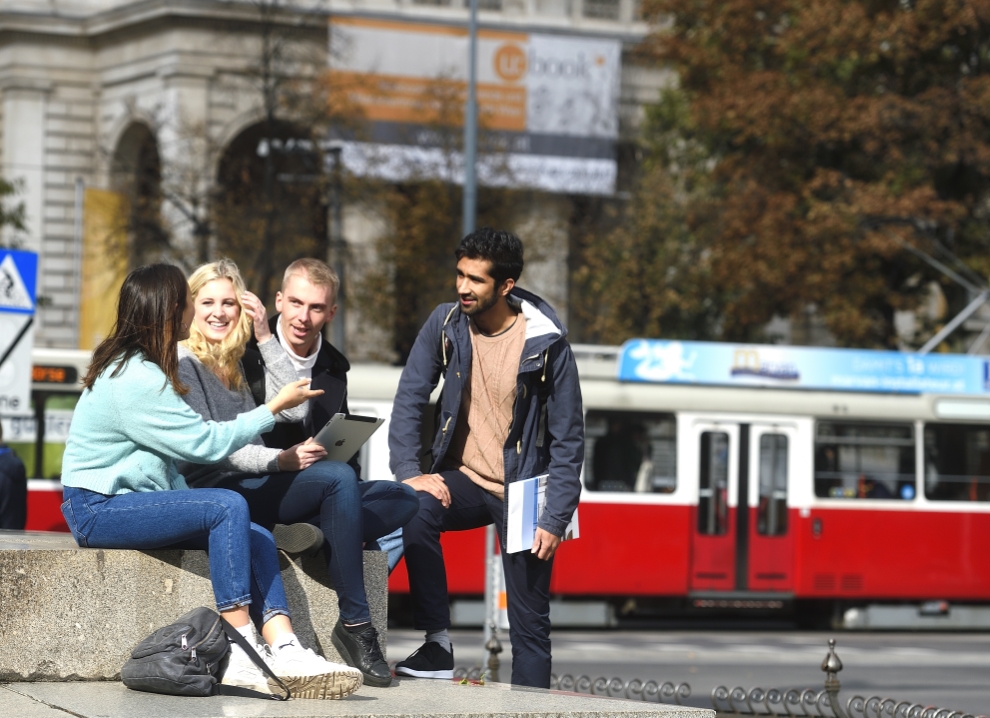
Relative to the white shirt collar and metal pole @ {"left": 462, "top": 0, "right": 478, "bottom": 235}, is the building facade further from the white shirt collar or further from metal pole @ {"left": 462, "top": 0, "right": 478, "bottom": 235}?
the white shirt collar

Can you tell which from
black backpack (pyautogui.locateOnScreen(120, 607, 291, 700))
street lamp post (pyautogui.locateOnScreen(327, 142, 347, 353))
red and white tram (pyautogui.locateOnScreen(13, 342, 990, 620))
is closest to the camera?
black backpack (pyautogui.locateOnScreen(120, 607, 291, 700))

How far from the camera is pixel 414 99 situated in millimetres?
32750

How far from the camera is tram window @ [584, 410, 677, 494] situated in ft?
58.4

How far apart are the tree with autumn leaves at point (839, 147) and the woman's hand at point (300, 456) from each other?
1846 cm

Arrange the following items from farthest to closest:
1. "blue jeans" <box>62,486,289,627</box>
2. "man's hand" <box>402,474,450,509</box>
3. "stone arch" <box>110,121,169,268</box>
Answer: "stone arch" <box>110,121,169,268</box> → "man's hand" <box>402,474,450,509</box> → "blue jeans" <box>62,486,289,627</box>

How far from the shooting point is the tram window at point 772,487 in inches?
715

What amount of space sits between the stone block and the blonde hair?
731 millimetres

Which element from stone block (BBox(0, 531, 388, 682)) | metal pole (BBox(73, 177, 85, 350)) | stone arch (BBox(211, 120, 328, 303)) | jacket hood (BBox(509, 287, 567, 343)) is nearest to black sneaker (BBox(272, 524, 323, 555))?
stone block (BBox(0, 531, 388, 682))

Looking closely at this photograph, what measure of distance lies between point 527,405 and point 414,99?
27357 mm

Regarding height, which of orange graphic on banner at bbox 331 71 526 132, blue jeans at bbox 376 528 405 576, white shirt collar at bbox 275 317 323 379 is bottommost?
blue jeans at bbox 376 528 405 576

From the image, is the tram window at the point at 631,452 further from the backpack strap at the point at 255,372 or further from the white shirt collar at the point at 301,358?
the backpack strap at the point at 255,372

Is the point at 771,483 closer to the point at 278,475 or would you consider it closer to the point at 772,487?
the point at 772,487

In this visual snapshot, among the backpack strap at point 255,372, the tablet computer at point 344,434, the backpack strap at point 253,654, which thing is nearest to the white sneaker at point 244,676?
the backpack strap at point 253,654

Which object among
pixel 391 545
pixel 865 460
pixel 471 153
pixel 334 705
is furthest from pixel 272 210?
pixel 334 705
